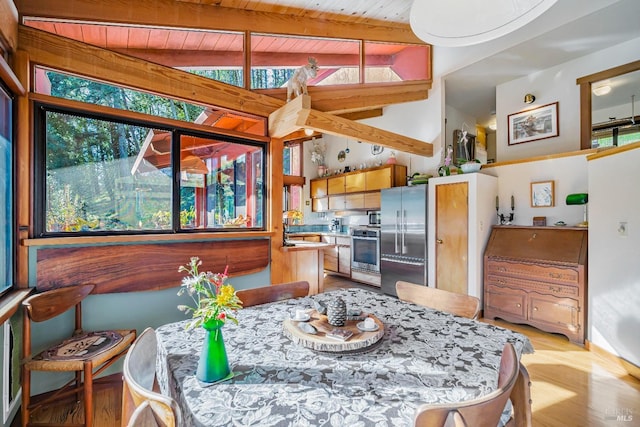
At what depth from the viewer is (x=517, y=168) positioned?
3855mm

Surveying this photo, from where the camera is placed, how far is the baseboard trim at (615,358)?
2287mm

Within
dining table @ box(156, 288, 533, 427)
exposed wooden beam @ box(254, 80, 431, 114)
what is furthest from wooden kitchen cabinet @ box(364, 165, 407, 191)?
dining table @ box(156, 288, 533, 427)

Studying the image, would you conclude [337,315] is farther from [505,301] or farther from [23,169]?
[505,301]

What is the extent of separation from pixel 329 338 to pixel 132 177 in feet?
6.71

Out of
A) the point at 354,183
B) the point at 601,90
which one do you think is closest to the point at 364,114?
the point at 354,183

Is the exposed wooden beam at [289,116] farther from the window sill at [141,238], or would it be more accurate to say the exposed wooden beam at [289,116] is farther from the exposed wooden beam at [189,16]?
the window sill at [141,238]

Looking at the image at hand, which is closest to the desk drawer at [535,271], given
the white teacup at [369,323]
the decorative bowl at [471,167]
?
the decorative bowl at [471,167]

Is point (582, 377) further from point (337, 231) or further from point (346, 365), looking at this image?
point (337, 231)

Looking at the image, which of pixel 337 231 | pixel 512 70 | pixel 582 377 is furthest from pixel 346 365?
pixel 337 231

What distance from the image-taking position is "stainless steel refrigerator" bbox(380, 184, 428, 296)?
14.3 feet

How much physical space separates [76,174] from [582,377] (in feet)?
13.5

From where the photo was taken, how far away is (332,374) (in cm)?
94

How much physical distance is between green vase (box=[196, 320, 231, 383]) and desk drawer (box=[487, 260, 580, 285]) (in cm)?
348

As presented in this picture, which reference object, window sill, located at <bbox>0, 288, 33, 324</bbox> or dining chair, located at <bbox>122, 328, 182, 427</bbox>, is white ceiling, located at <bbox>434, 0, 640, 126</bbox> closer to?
dining chair, located at <bbox>122, 328, 182, 427</bbox>
